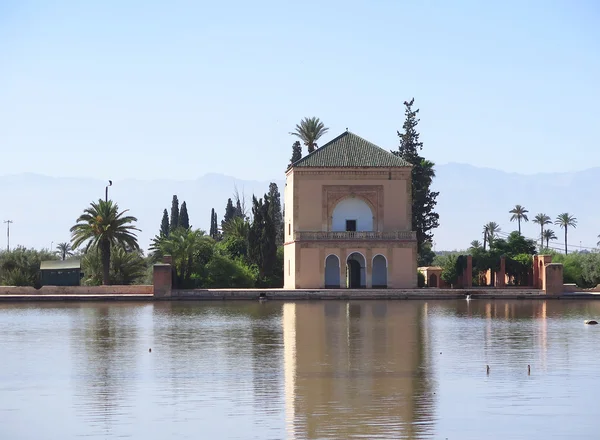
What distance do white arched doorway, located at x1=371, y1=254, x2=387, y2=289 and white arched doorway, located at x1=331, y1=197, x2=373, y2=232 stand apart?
1469 mm

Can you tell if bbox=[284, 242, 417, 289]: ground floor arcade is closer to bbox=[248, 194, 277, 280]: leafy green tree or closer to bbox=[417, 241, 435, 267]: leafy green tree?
bbox=[248, 194, 277, 280]: leafy green tree

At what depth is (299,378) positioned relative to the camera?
16219 millimetres

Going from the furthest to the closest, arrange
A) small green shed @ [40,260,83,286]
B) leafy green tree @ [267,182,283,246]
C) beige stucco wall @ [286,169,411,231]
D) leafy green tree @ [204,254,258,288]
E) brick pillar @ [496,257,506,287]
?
leafy green tree @ [267,182,283,246]
brick pillar @ [496,257,506,287]
beige stucco wall @ [286,169,411,231]
leafy green tree @ [204,254,258,288]
small green shed @ [40,260,83,286]

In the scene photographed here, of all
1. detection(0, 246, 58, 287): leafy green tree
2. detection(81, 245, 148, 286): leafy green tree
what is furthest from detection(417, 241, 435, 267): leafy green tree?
detection(0, 246, 58, 287): leafy green tree

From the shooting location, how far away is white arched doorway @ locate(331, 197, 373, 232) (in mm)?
44562

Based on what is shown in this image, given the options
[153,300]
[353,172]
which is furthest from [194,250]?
[353,172]

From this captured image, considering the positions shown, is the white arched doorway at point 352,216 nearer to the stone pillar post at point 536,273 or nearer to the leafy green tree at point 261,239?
the leafy green tree at point 261,239

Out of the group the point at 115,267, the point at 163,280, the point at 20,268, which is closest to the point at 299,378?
the point at 163,280

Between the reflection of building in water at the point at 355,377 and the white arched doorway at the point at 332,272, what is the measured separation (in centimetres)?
1478

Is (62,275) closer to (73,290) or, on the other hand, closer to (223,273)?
(73,290)

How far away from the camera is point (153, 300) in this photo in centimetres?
4041

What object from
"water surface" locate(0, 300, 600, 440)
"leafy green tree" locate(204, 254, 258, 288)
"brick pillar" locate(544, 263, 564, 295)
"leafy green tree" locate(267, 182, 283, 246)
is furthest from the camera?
"leafy green tree" locate(267, 182, 283, 246)

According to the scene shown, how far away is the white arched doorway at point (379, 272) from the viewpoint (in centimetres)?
4397

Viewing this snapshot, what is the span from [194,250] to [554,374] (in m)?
29.2
